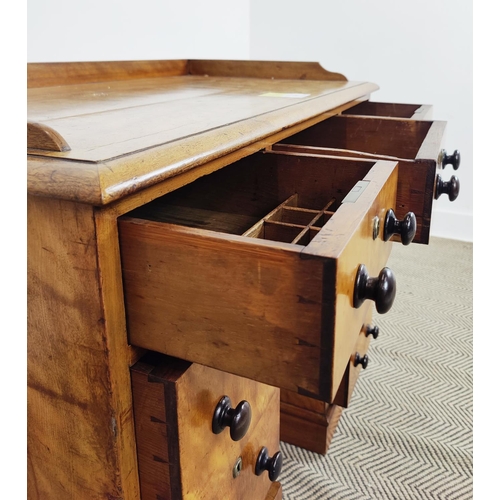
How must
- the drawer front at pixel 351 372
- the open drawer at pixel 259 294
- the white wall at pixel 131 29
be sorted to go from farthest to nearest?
the white wall at pixel 131 29
the drawer front at pixel 351 372
the open drawer at pixel 259 294

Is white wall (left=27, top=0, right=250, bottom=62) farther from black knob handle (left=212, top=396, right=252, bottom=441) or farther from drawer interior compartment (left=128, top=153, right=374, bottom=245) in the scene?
black knob handle (left=212, top=396, right=252, bottom=441)

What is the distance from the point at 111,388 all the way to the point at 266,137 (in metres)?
0.36

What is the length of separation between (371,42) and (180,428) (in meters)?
2.09

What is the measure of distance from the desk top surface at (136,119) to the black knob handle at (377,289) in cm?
19

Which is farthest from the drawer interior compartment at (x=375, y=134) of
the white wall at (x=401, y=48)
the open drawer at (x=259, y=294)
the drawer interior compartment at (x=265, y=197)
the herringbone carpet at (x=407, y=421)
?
the white wall at (x=401, y=48)

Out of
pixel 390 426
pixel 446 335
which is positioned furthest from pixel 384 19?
pixel 390 426

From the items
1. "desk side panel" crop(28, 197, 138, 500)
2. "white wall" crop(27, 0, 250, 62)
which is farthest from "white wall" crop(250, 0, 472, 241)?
"desk side panel" crop(28, 197, 138, 500)

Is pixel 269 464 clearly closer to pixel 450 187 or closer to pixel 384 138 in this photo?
pixel 450 187

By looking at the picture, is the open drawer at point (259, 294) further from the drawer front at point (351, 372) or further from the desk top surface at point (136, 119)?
the drawer front at point (351, 372)

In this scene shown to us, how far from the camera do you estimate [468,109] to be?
2141 mm

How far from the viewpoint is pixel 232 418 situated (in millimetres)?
561

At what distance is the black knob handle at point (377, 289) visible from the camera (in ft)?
1.45

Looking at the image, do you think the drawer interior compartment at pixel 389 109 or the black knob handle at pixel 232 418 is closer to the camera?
the black knob handle at pixel 232 418

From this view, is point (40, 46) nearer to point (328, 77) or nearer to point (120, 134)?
point (328, 77)
